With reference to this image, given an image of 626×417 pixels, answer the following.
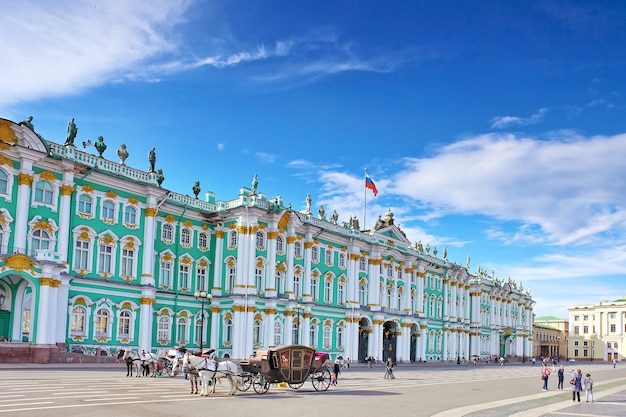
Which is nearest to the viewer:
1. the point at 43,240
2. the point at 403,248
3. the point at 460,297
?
the point at 43,240

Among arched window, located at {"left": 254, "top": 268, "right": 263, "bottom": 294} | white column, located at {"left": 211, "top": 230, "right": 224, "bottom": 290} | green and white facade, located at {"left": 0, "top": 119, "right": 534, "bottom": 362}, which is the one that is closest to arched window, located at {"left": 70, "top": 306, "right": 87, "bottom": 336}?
green and white facade, located at {"left": 0, "top": 119, "right": 534, "bottom": 362}

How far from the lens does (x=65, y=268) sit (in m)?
45.1

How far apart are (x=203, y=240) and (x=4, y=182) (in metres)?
19.9

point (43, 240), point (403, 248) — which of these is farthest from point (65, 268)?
Result: point (403, 248)

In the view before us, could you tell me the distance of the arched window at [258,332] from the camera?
59072mm

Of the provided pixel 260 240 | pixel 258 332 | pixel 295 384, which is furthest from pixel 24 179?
pixel 258 332

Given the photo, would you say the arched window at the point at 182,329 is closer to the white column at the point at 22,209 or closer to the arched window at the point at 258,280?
the arched window at the point at 258,280

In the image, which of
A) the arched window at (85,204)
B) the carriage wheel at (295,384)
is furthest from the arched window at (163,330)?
the carriage wheel at (295,384)

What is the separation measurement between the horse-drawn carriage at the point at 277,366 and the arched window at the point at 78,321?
2118 cm

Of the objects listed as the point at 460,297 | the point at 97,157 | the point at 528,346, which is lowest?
the point at 528,346

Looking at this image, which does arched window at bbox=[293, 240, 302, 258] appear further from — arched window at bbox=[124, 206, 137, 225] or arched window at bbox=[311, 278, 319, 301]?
arched window at bbox=[124, 206, 137, 225]

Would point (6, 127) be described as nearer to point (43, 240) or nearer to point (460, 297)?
point (43, 240)

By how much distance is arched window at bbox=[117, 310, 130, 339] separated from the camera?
49.9 m

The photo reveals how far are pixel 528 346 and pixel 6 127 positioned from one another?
361 ft
